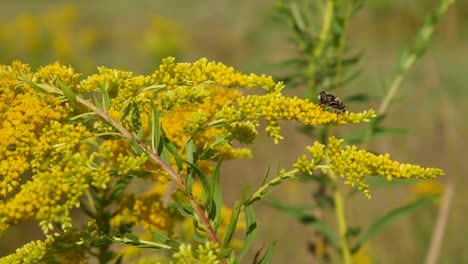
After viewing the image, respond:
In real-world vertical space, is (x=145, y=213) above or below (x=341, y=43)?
below

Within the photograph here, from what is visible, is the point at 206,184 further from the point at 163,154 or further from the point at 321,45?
the point at 321,45

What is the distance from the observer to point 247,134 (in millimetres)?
1804

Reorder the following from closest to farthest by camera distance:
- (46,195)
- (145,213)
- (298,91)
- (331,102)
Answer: (46,195)
(145,213)
(331,102)
(298,91)

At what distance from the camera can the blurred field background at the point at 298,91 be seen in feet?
16.6

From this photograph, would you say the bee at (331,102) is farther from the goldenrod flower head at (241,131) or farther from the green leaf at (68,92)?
the green leaf at (68,92)

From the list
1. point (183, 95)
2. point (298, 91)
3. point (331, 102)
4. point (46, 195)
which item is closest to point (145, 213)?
point (183, 95)

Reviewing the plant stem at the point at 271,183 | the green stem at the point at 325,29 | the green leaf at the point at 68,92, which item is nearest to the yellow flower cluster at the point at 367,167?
the plant stem at the point at 271,183

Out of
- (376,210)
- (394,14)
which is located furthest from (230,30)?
(376,210)

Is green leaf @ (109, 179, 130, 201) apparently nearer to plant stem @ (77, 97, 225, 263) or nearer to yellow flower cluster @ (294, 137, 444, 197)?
plant stem @ (77, 97, 225, 263)

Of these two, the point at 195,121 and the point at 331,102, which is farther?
the point at 331,102

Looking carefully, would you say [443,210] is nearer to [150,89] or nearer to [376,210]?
[150,89]

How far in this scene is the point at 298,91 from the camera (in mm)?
8344

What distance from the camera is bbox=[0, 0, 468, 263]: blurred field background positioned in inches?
199

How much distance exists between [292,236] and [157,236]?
4.63 m
